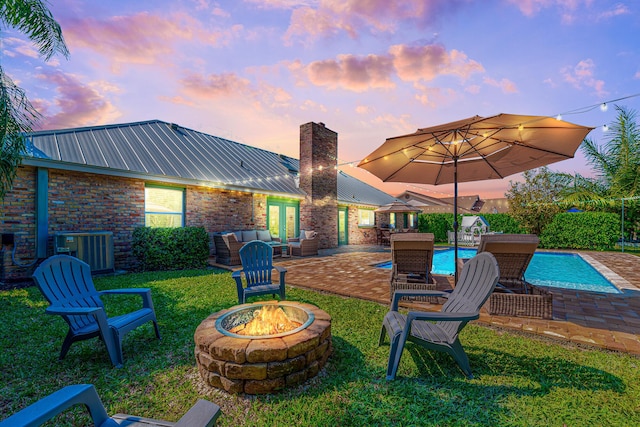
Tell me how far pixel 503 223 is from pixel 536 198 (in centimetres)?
226

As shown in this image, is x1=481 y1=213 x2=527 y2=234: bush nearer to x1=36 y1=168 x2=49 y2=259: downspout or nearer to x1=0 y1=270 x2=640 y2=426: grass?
x1=0 y1=270 x2=640 y2=426: grass

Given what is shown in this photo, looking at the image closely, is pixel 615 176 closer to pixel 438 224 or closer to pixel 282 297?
pixel 438 224

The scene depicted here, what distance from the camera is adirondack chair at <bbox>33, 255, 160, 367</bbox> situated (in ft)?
8.30

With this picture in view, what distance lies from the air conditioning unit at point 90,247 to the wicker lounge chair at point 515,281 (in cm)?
785

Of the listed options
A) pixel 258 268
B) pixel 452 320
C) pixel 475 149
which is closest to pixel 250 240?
pixel 258 268

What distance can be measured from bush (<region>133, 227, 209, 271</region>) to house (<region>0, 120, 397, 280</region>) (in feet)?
2.25

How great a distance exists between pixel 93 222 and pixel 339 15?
7.76 meters

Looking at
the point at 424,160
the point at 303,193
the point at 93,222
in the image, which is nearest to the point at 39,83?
the point at 93,222

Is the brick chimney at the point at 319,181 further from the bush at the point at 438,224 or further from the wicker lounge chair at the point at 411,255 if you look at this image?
the bush at the point at 438,224

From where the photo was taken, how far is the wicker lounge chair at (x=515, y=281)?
3613mm

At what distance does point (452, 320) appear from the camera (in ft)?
7.17

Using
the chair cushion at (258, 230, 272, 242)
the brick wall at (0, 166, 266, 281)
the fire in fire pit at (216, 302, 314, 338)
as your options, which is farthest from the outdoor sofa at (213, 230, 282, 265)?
the fire in fire pit at (216, 302, 314, 338)

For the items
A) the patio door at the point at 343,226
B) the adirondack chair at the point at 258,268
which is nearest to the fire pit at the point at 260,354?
the adirondack chair at the point at 258,268

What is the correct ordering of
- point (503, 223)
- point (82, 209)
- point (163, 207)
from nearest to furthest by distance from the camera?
point (82, 209)
point (163, 207)
point (503, 223)
